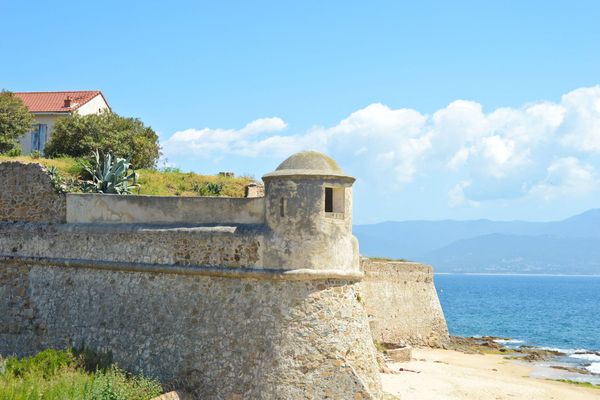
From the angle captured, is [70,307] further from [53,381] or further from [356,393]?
[356,393]

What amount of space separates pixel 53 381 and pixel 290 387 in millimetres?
5216

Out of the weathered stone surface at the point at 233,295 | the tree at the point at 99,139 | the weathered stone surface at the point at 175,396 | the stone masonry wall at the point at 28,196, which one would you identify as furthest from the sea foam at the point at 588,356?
the stone masonry wall at the point at 28,196

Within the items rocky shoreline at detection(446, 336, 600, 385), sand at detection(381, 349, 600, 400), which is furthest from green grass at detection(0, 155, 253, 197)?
rocky shoreline at detection(446, 336, 600, 385)

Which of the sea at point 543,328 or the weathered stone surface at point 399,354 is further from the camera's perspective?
the sea at point 543,328

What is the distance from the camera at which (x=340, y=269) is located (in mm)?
16234

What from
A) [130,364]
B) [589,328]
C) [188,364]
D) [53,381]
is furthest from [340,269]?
[589,328]

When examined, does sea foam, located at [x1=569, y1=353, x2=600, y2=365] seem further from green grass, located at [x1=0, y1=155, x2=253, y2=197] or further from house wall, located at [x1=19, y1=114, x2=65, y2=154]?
house wall, located at [x1=19, y1=114, x2=65, y2=154]

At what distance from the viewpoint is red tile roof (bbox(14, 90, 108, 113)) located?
1508 inches

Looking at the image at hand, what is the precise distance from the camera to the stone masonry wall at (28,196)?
1905cm

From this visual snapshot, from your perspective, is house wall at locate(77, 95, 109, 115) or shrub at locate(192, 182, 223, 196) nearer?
shrub at locate(192, 182, 223, 196)

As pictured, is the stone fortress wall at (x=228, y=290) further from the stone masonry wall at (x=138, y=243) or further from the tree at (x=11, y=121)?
the tree at (x=11, y=121)

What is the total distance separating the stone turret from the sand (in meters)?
7.37

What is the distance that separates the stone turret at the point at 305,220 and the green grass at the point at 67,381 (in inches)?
164

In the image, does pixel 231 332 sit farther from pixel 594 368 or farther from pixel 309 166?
pixel 594 368
